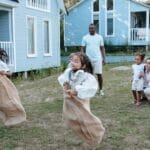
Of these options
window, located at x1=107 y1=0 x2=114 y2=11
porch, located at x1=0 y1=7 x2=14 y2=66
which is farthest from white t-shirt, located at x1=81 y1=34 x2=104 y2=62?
window, located at x1=107 y1=0 x2=114 y2=11

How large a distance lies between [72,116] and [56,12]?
56.2ft

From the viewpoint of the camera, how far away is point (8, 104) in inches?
244

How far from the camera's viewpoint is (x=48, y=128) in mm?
6492

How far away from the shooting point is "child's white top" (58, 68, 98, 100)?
4758 mm

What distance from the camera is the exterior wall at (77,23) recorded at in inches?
1281

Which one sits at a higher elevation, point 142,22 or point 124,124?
point 142,22

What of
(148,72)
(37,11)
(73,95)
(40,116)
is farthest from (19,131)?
(37,11)

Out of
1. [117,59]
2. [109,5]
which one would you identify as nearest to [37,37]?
[117,59]

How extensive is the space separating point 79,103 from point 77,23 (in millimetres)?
28422

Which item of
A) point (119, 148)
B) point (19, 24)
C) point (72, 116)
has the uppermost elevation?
point (19, 24)

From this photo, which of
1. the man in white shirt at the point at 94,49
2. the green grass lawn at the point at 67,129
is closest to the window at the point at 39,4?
the green grass lawn at the point at 67,129

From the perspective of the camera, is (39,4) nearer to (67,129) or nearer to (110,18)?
(110,18)

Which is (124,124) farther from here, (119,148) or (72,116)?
(72,116)

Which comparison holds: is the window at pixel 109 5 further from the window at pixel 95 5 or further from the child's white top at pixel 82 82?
the child's white top at pixel 82 82
